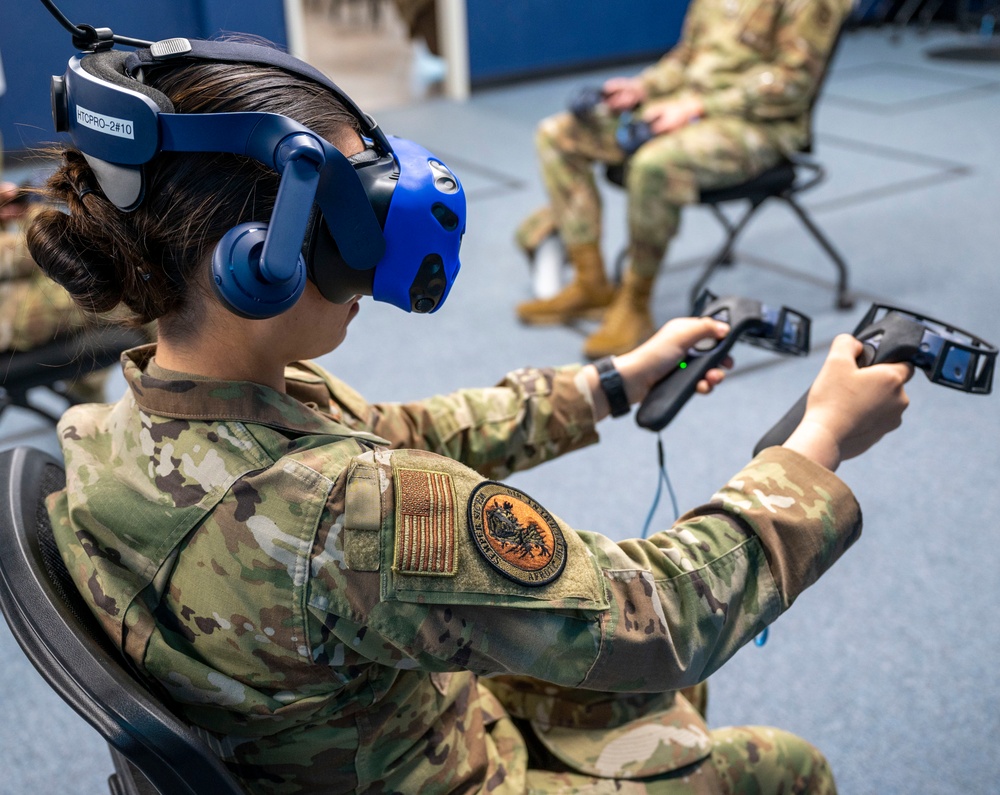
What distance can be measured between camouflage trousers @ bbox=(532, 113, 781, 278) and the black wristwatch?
182cm

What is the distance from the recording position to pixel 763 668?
1854mm

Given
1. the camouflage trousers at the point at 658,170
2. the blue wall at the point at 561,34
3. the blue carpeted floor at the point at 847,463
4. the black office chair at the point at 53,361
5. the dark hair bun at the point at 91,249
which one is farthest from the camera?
the blue wall at the point at 561,34

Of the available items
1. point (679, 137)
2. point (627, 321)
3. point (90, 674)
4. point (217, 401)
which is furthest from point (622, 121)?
point (90, 674)

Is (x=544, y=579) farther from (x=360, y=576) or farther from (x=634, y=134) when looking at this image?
(x=634, y=134)

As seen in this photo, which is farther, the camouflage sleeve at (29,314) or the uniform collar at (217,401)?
the camouflage sleeve at (29,314)

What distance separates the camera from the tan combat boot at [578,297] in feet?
10.7

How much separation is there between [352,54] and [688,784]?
7191 mm

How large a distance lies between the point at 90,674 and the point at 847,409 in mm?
686

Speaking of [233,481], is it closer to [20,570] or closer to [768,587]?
[20,570]

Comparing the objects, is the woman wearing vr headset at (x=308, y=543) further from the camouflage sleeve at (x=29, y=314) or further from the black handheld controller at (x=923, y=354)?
the camouflage sleeve at (x=29, y=314)

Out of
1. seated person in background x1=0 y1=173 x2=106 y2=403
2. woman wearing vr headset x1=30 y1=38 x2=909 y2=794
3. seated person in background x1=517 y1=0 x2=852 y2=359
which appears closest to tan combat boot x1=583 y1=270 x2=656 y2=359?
seated person in background x1=517 y1=0 x2=852 y2=359

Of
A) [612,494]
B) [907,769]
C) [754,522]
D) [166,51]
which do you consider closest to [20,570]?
[166,51]

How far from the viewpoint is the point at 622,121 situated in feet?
10.5

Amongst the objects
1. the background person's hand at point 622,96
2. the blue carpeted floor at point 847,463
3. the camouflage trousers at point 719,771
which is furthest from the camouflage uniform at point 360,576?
the background person's hand at point 622,96
